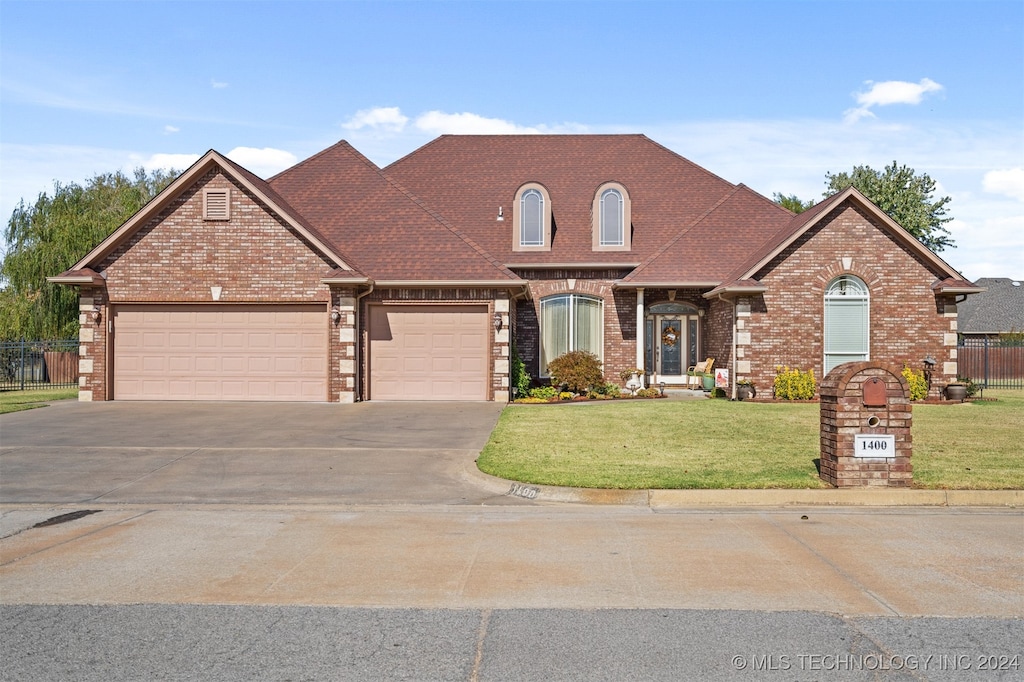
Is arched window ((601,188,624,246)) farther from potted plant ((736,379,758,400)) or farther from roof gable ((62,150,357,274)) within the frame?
roof gable ((62,150,357,274))

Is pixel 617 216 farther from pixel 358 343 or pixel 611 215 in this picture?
pixel 358 343

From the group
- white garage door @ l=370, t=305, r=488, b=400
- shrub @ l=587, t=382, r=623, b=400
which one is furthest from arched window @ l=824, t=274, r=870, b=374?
white garage door @ l=370, t=305, r=488, b=400

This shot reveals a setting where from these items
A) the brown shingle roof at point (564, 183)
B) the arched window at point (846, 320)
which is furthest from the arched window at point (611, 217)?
the arched window at point (846, 320)

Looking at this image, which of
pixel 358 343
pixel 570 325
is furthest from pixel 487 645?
pixel 570 325

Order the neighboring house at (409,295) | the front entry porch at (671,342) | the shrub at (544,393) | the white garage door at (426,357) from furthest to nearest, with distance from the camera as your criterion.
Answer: the front entry porch at (671,342) < the shrub at (544,393) < the white garage door at (426,357) < the neighboring house at (409,295)

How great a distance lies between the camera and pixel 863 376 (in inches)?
399

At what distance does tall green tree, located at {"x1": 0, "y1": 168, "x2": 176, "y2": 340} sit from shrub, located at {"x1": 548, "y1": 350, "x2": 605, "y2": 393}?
22318 millimetres

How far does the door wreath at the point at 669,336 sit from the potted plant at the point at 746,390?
13.0ft

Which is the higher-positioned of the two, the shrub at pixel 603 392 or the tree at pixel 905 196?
the tree at pixel 905 196

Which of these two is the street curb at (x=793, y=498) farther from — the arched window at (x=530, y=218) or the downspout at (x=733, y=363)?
the arched window at (x=530, y=218)

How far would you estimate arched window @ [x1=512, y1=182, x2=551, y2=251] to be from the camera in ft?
84.9

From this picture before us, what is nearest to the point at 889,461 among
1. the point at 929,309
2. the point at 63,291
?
the point at 929,309

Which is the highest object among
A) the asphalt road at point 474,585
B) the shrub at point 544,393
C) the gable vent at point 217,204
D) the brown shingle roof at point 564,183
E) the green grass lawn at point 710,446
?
the brown shingle roof at point 564,183

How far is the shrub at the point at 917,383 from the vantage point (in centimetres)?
2173
